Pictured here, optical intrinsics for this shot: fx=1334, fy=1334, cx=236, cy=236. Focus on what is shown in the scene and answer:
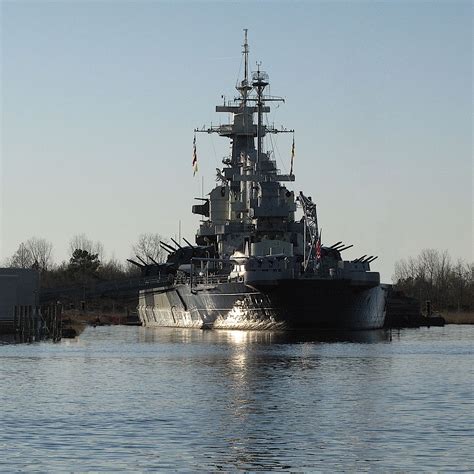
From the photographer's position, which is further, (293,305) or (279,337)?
(293,305)

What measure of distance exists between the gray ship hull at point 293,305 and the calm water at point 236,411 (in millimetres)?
24769

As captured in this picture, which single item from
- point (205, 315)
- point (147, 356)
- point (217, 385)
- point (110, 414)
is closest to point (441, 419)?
point (110, 414)

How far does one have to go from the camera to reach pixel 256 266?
323 feet

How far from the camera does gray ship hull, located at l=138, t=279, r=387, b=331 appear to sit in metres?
97.3

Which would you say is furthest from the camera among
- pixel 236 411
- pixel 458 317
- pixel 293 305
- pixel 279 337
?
pixel 458 317

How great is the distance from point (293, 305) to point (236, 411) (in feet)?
187

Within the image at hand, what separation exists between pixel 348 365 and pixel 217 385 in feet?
41.0

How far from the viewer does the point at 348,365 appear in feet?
203

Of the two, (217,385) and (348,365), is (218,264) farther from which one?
(217,385)

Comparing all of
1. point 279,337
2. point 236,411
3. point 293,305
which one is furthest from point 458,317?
point 236,411

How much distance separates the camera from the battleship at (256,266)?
98.1m

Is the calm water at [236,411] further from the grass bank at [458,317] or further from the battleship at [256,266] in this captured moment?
the grass bank at [458,317]

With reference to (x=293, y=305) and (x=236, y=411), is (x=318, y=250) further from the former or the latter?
(x=236, y=411)

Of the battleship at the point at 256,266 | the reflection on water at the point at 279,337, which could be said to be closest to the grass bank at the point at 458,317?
the battleship at the point at 256,266
